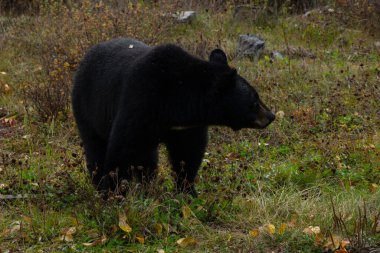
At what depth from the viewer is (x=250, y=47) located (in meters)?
10.4

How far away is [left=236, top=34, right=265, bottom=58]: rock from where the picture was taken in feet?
33.9

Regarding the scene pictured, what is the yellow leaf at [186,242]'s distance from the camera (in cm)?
457

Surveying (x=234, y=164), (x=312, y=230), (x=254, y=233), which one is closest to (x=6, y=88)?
(x=234, y=164)

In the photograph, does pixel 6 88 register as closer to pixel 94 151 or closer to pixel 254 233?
pixel 94 151

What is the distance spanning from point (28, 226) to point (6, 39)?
23.2ft

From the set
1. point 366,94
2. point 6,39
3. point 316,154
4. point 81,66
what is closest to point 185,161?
point 81,66

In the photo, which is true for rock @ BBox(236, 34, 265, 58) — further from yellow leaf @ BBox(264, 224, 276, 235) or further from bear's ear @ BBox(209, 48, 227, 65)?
yellow leaf @ BBox(264, 224, 276, 235)

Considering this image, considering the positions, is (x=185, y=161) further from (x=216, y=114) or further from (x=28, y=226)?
(x=28, y=226)

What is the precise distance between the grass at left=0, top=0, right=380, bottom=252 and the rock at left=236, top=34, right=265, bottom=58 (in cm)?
14

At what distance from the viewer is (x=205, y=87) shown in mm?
5195

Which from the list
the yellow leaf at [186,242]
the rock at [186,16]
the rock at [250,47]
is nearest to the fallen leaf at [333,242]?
the yellow leaf at [186,242]

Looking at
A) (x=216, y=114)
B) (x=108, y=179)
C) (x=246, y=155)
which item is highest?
(x=216, y=114)

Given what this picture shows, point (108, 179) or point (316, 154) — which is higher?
point (108, 179)

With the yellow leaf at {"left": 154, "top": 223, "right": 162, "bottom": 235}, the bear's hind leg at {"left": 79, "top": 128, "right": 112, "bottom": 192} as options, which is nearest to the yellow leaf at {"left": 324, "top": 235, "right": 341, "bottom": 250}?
the yellow leaf at {"left": 154, "top": 223, "right": 162, "bottom": 235}
